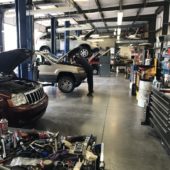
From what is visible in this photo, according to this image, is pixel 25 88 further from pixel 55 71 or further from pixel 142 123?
pixel 55 71

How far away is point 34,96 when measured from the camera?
12.4 ft

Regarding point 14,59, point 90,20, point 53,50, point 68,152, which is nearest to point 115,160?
point 68,152

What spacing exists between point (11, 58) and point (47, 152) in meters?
2.22

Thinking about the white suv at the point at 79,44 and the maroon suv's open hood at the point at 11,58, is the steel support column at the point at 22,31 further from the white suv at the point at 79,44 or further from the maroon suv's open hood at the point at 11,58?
the white suv at the point at 79,44

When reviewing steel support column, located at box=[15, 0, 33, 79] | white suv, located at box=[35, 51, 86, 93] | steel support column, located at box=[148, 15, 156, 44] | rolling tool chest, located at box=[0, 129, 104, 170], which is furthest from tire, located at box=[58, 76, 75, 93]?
steel support column, located at box=[148, 15, 156, 44]

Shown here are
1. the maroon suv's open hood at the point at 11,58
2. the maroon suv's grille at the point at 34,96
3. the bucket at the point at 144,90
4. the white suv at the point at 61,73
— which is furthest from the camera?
the white suv at the point at 61,73

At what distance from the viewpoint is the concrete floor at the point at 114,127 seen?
2.90m

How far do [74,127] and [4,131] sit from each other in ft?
5.91

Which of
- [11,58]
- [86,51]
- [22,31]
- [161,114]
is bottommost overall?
[161,114]

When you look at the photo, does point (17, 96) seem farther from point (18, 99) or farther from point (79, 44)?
point (79, 44)

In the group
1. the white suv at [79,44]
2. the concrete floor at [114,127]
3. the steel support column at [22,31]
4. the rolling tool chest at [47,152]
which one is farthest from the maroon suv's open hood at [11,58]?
the white suv at [79,44]

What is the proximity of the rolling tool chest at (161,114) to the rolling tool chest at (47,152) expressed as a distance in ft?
4.17

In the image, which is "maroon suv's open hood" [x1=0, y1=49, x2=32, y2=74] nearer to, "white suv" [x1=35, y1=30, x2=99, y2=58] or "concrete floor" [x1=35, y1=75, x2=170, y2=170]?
"concrete floor" [x1=35, y1=75, x2=170, y2=170]

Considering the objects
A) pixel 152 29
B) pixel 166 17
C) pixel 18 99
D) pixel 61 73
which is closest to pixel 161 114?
pixel 18 99
